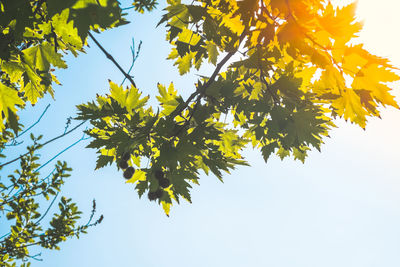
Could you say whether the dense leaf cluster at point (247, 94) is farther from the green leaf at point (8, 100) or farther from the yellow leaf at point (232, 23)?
the green leaf at point (8, 100)

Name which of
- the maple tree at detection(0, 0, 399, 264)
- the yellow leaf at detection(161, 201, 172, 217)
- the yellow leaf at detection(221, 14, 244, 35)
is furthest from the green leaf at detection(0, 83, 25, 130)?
the yellow leaf at detection(221, 14, 244, 35)

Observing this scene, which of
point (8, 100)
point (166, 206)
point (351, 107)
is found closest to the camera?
point (8, 100)

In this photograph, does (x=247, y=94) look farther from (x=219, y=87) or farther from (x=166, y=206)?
(x=166, y=206)

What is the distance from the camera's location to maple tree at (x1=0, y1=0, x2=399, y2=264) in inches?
85.7

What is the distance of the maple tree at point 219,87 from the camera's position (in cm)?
218

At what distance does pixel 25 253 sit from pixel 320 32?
18.7 feet

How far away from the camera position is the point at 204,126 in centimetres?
270

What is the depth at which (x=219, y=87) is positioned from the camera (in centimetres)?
299

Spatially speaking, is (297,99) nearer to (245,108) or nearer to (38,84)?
(245,108)

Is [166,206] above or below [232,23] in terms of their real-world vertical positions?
below

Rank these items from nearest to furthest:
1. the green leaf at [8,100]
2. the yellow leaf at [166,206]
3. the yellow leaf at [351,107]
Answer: the green leaf at [8,100] → the yellow leaf at [351,107] → the yellow leaf at [166,206]

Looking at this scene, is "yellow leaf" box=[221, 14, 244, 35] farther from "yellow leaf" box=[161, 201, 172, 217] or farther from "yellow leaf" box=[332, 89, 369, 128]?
"yellow leaf" box=[161, 201, 172, 217]

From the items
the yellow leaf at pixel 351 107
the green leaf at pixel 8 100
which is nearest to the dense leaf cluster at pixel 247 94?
the yellow leaf at pixel 351 107

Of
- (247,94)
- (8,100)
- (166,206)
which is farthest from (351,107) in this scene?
(8,100)
